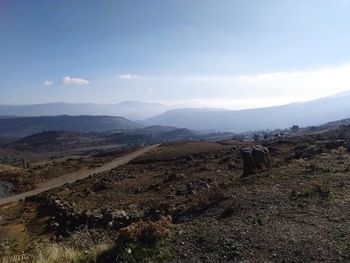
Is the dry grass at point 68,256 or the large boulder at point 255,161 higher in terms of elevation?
the large boulder at point 255,161

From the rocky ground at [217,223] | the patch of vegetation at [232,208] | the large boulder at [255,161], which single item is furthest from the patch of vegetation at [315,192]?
the large boulder at [255,161]

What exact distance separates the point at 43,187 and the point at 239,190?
27044 millimetres

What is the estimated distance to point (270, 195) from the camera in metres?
15.3

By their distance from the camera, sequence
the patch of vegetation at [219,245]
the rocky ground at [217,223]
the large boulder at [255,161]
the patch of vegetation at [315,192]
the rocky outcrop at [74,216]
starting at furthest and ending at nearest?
the large boulder at [255,161]
the rocky outcrop at [74,216]
the patch of vegetation at [315,192]
the rocky ground at [217,223]
the patch of vegetation at [219,245]

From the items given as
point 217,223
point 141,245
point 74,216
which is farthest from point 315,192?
point 74,216

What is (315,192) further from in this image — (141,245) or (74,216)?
(74,216)

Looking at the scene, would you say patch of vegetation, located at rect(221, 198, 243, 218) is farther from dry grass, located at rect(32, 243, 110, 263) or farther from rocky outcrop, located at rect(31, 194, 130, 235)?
rocky outcrop, located at rect(31, 194, 130, 235)

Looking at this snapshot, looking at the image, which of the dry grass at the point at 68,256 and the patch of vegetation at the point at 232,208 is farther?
the patch of vegetation at the point at 232,208

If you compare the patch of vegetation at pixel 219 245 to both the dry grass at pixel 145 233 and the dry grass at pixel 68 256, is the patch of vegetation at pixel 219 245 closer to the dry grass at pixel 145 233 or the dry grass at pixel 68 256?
the dry grass at pixel 145 233

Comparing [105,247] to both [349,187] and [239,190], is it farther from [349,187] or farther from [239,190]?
[349,187]

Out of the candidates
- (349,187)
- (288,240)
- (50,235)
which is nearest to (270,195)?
(349,187)

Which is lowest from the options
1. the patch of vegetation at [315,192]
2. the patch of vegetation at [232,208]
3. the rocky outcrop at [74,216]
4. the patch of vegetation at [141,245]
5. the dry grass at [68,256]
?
the rocky outcrop at [74,216]

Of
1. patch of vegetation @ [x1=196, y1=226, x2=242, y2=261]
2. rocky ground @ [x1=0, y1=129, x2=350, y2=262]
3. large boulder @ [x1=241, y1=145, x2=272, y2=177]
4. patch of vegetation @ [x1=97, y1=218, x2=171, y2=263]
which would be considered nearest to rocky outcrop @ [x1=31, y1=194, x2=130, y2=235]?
rocky ground @ [x1=0, y1=129, x2=350, y2=262]

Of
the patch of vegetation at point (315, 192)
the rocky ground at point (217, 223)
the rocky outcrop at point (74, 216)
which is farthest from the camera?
the rocky outcrop at point (74, 216)
